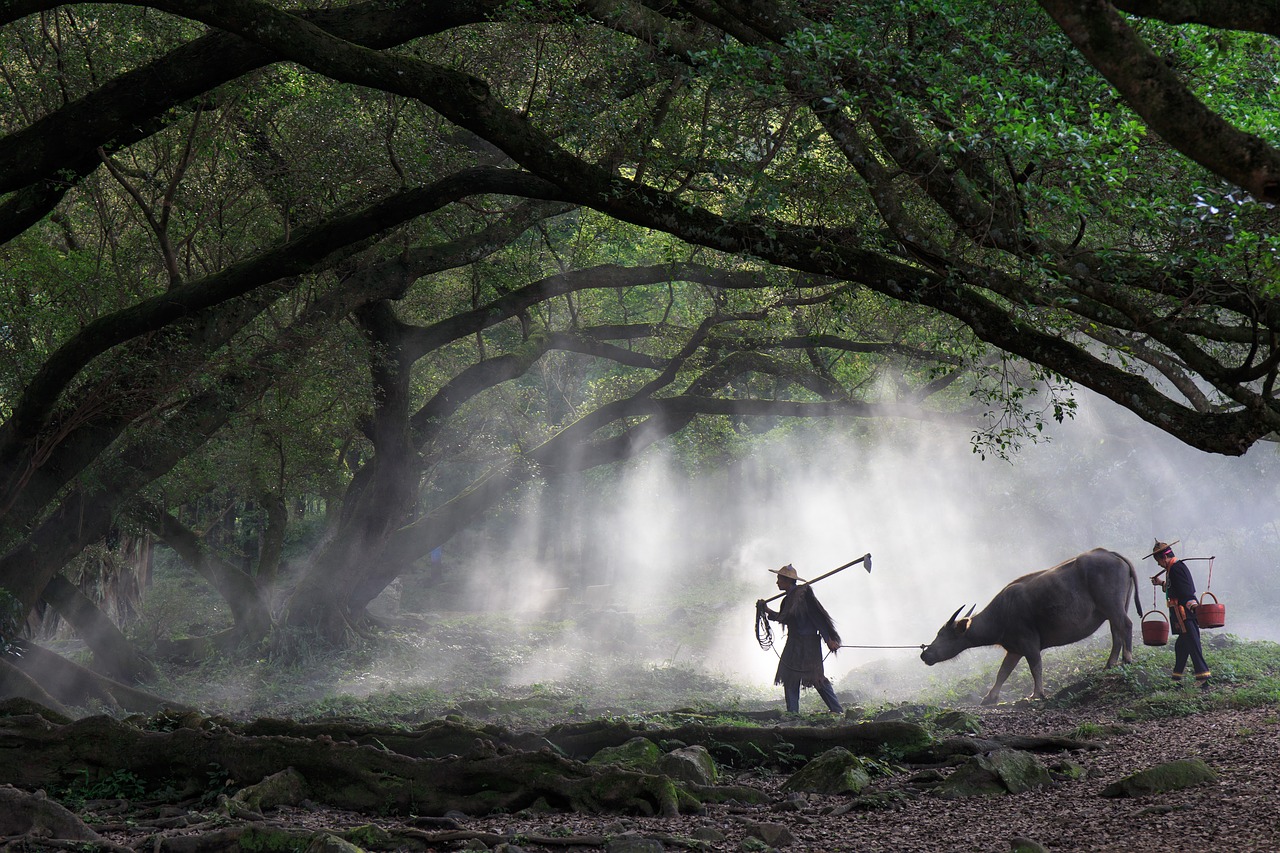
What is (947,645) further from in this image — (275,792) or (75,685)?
(75,685)

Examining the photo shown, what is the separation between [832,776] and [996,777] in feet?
3.69

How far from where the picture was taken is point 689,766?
7.50 metres

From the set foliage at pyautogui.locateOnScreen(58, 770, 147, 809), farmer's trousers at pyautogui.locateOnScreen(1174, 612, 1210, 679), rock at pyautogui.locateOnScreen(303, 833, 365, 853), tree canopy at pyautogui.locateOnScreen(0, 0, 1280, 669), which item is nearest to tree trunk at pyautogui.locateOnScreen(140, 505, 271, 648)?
tree canopy at pyautogui.locateOnScreen(0, 0, 1280, 669)

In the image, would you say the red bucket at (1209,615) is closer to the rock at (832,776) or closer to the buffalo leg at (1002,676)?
the buffalo leg at (1002,676)

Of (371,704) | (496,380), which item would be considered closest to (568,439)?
(496,380)

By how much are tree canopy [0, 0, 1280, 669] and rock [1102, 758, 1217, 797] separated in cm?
205

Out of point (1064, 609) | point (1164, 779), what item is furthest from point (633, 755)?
point (1064, 609)

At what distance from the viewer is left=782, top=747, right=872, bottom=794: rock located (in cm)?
736

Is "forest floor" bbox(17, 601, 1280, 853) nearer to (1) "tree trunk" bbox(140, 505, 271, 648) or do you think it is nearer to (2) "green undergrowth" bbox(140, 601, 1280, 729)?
(2) "green undergrowth" bbox(140, 601, 1280, 729)

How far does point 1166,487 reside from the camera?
2742cm

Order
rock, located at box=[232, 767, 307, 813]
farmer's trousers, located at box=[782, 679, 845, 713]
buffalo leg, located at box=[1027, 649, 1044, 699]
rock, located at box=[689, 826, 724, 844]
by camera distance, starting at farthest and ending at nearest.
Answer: buffalo leg, located at box=[1027, 649, 1044, 699] < farmer's trousers, located at box=[782, 679, 845, 713] < rock, located at box=[232, 767, 307, 813] < rock, located at box=[689, 826, 724, 844]

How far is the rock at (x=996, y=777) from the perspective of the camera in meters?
7.15

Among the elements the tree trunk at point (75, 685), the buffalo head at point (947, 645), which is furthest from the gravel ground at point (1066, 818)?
the tree trunk at point (75, 685)

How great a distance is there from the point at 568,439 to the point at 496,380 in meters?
2.61
